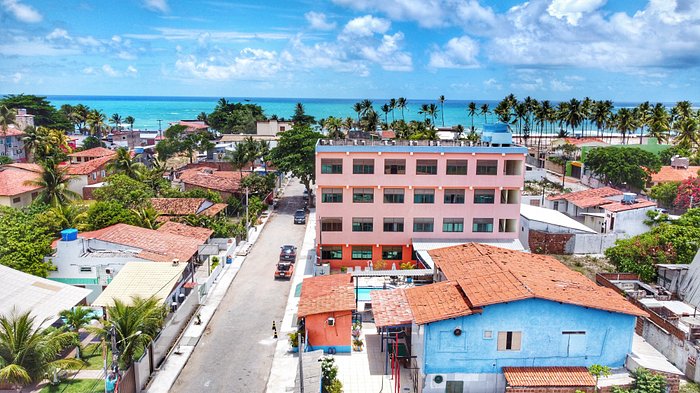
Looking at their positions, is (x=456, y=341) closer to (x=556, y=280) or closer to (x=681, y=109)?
(x=556, y=280)

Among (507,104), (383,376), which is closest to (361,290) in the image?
(383,376)

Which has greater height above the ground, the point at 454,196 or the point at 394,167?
the point at 394,167

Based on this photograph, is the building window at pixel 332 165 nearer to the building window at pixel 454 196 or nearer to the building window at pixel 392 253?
the building window at pixel 392 253

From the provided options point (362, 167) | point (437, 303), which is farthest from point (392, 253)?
point (437, 303)

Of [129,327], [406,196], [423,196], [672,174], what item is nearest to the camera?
[129,327]

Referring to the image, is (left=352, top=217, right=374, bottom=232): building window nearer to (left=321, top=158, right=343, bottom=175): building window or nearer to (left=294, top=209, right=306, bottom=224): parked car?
(left=321, top=158, right=343, bottom=175): building window

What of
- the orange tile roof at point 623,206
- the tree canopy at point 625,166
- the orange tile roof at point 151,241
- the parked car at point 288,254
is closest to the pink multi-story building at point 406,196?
the parked car at point 288,254

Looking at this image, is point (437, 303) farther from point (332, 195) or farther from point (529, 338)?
point (332, 195)
